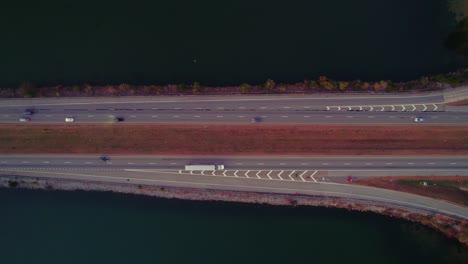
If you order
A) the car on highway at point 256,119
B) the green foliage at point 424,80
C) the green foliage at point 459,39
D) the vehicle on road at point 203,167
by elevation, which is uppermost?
the green foliage at point 459,39

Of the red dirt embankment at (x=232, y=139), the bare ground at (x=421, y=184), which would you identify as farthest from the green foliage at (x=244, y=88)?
the bare ground at (x=421, y=184)

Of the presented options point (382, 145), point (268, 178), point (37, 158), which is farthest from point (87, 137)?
point (382, 145)

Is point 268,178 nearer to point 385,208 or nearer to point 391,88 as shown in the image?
point 385,208

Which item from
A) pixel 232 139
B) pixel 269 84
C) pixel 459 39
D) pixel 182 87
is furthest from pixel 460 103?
pixel 182 87

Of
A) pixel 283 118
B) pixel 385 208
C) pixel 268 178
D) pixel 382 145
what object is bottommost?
pixel 385 208

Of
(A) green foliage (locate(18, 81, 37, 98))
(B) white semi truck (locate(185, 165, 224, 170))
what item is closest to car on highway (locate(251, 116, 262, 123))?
(B) white semi truck (locate(185, 165, 224, 170))

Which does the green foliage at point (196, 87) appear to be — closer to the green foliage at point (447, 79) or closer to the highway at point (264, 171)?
the highway at point (264, 171)
